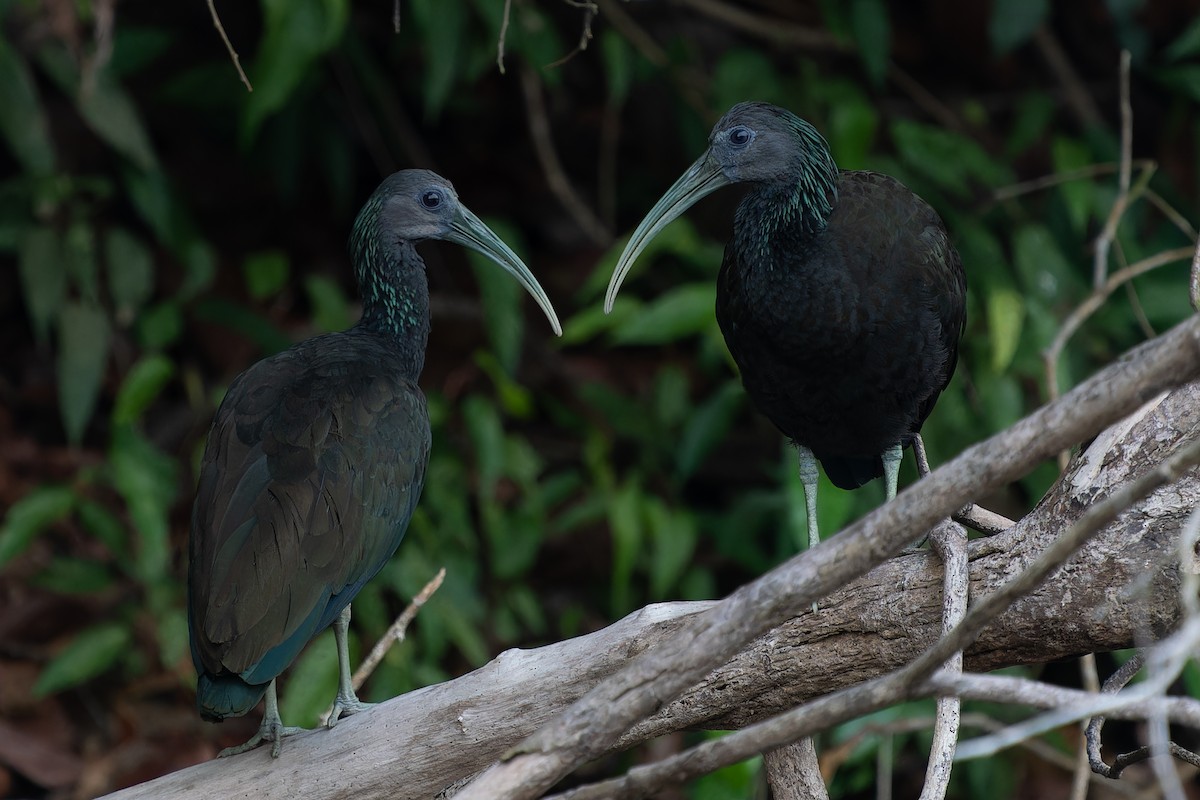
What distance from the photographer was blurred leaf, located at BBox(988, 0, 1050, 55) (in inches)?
214

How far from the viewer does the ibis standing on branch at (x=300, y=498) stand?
10.6ft

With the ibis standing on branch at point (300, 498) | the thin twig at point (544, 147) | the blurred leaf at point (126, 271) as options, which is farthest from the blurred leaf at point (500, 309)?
the ibis standing on branch at point (300, 498)

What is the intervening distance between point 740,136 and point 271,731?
1.86 meters

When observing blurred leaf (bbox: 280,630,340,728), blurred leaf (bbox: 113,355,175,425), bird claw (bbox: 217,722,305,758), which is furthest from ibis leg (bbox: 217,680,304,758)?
blurred leaf (bbox: 113,355,175,425)

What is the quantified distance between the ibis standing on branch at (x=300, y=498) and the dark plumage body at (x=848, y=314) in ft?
2.16

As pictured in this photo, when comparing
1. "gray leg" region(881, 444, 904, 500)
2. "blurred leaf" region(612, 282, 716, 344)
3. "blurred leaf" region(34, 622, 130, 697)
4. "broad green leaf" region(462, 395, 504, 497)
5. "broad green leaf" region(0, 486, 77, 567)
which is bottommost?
"blurred leaf" region(34, 622, 130, 697)

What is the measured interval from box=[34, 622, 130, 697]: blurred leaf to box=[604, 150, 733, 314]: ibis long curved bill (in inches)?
102

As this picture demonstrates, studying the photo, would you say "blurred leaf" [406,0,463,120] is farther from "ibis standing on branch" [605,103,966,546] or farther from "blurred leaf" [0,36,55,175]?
"ibis standing on branch" [605,103,966,546]

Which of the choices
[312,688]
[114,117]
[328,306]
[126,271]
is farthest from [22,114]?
[312,688]

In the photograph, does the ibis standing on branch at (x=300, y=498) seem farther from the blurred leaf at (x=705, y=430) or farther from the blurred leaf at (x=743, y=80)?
the blurred leaf at (x=743, y=80)

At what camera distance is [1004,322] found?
4.89 meters

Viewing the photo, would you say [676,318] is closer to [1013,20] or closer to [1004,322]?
[1004,322]

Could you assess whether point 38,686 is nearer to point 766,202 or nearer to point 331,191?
point 331,191

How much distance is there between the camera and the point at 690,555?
5812mm
